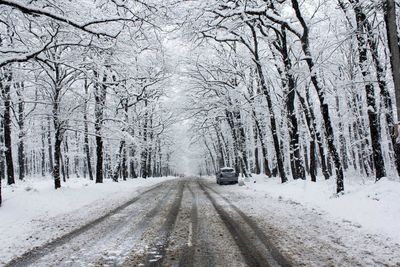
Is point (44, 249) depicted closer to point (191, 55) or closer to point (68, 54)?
point (68, 54)

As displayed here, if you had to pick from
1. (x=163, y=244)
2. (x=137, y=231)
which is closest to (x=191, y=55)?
(x=137, y=231)

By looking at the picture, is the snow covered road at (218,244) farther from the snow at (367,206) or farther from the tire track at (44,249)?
the snow at (367,206)

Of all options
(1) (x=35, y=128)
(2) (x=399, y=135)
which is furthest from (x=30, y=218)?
(1) (x=35, y=128)

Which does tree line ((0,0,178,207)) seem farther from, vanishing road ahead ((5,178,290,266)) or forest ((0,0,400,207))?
vanishing road ahead ((5,178,290,266))

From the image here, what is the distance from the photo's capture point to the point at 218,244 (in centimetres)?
806

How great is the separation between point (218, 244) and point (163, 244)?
47.1 inches

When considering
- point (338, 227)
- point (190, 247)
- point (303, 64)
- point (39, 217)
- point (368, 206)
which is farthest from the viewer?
point (303, 64)

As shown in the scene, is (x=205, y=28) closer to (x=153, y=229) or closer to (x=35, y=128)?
(x=153, y=229)

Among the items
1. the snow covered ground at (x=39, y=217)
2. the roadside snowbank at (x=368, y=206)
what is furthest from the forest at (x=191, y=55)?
the snow covered ground at (x=39, y=217)

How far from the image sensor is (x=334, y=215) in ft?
37.5

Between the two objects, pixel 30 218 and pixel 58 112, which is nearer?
pixel 30 218

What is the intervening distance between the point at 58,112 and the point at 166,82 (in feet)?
74.3

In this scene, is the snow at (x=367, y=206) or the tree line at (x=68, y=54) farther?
the tree line at (x=68, y=54)

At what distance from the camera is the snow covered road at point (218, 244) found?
22.0 feet
